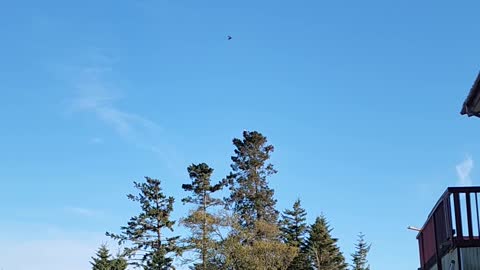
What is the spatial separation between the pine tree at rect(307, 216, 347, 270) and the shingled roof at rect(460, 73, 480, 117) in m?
43.1

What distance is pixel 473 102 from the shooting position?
33.1 feet

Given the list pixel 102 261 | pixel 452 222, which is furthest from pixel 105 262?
pixel 452 222

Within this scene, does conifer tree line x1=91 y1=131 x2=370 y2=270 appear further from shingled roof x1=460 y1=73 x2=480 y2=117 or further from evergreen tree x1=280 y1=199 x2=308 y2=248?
shingled roof x1=460 y1=73 x2=480 y2=117

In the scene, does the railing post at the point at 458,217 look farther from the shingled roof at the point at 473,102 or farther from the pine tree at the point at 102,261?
the pine tree at the point at 102,261

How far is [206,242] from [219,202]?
31.7 ft

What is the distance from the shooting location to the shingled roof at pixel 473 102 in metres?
9.54

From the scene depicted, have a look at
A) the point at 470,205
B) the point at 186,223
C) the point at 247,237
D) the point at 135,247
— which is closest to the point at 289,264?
the point at 247,237

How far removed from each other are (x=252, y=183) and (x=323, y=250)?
24.6 feet

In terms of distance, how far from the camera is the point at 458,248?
10.9 meters

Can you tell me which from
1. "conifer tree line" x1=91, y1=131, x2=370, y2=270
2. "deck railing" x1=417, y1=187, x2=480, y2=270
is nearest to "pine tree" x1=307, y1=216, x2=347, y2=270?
"conifer tree line" x1=91, y1=131, x2=370, y2=270

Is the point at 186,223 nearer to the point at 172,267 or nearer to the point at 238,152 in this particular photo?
the point at 172,267

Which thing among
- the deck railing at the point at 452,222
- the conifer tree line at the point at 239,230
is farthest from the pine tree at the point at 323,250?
the deck railing at the point at 452,222

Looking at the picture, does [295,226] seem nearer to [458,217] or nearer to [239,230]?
[239,230]

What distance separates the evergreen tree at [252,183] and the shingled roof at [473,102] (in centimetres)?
4220
